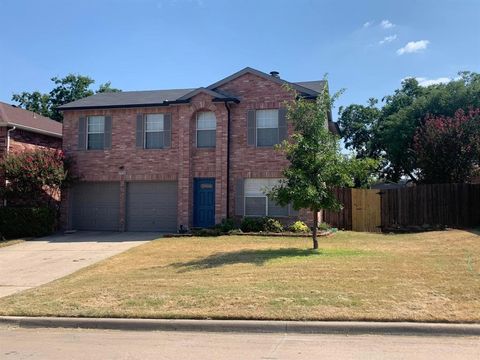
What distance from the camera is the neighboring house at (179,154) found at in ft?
68.2

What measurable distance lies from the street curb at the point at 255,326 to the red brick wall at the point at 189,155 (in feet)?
41.2

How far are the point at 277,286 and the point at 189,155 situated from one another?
12389 millimetres

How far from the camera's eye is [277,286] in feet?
31.4

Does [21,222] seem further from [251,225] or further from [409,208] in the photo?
[409,208]

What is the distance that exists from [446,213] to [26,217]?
16.7 metres

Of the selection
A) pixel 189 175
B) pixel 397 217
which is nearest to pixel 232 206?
pixel 189 175

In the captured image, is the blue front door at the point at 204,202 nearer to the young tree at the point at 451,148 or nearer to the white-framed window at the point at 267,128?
the white-framed window at the point at 267,128

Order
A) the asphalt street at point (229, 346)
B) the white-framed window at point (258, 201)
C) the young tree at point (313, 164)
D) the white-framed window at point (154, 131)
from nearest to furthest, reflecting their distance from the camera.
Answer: the asphalt street at point (229, 346) → the young tree at point (313, 164) → the white-framed window at point (258, 201) → the white-framed window at point (154, 131)

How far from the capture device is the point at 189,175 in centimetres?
2123

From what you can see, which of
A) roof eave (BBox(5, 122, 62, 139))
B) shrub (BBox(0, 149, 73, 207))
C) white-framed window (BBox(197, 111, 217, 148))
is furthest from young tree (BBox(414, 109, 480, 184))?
roof eave (BBox(5, 122, 62, 139))

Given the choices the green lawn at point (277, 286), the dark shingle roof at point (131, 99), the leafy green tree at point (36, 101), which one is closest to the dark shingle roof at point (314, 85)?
the dark shingle roof at point (131, 99)

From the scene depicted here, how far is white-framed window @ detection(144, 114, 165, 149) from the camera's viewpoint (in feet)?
72.1

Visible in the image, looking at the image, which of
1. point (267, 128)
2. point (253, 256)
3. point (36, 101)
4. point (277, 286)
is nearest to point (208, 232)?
point (267, 128)

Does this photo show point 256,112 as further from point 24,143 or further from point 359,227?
point 24,143
